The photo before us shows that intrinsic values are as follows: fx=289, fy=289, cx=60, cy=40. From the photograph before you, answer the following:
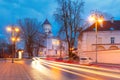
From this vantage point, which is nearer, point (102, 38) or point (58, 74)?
point (58, 74)

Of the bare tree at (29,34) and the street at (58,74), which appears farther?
the bare tree at (29,34)

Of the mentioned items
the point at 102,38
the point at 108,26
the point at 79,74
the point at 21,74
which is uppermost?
the point at 108,26

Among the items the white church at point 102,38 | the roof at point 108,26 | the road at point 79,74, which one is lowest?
the road at point 79,74

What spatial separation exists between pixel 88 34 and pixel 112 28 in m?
7.83

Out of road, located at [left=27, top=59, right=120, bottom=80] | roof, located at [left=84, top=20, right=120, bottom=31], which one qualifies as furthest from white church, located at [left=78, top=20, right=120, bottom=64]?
road, located at [left=27, top=59, right=120, bottom=80]

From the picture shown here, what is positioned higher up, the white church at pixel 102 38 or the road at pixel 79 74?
the white church at pixel 102 38

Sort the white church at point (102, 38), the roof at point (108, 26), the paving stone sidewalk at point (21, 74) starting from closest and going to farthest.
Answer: the paving stone sidewalk at point (21, 74)
the white church at point (102, 38)
the roof at point (108, 26)

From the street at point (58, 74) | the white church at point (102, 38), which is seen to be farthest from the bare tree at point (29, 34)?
the street at point (58, 74)

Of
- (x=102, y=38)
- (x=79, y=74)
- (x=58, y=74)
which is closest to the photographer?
(x=58, y=74)

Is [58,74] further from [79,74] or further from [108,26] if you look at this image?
[108,26]

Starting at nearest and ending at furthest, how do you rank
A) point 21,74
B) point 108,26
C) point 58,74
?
point 21,74
point 58,74
point 108,26

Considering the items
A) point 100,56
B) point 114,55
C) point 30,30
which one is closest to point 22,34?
point 30,30

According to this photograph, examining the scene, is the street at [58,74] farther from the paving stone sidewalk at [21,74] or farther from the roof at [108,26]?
the roof at [108,26]

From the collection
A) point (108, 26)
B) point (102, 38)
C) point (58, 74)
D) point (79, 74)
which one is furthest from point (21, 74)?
point (108, 26)
